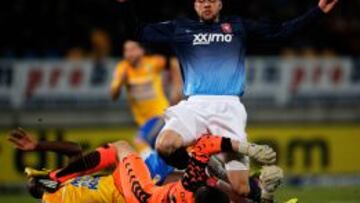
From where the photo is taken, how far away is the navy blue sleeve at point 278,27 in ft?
33.4

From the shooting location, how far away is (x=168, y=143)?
9.80 meters

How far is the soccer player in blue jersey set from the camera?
1019 centimetres

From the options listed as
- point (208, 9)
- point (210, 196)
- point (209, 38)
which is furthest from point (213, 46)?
point (210, 196)

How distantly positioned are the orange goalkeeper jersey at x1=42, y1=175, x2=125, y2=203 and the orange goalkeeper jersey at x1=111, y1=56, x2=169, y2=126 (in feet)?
19.7

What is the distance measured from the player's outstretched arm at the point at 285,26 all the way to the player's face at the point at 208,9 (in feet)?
1.04

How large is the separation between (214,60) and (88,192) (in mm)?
2152

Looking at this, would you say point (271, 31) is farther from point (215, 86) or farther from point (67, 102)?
point (67, 102)

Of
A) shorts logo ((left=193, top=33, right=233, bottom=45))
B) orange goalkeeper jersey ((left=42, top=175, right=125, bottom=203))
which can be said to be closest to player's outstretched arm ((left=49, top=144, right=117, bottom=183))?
orange goalkeeper jersey ((left=42, top=175, right=125, bottom=203))

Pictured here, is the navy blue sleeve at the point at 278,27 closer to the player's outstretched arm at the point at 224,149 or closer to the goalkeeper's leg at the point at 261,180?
the goalkeeper's leg at the point at 261,180

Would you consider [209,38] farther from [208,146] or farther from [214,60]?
[208,146]

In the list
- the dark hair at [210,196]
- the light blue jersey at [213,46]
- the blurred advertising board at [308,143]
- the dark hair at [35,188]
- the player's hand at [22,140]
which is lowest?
the blurred advertising board at [308,143]

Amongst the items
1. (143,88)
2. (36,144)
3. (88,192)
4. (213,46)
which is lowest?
(143,88)

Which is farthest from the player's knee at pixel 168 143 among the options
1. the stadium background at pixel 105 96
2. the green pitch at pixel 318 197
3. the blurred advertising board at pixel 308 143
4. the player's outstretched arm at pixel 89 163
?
the blurred advertising board at pixel 308 143

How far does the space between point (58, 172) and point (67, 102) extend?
8.89 meters
